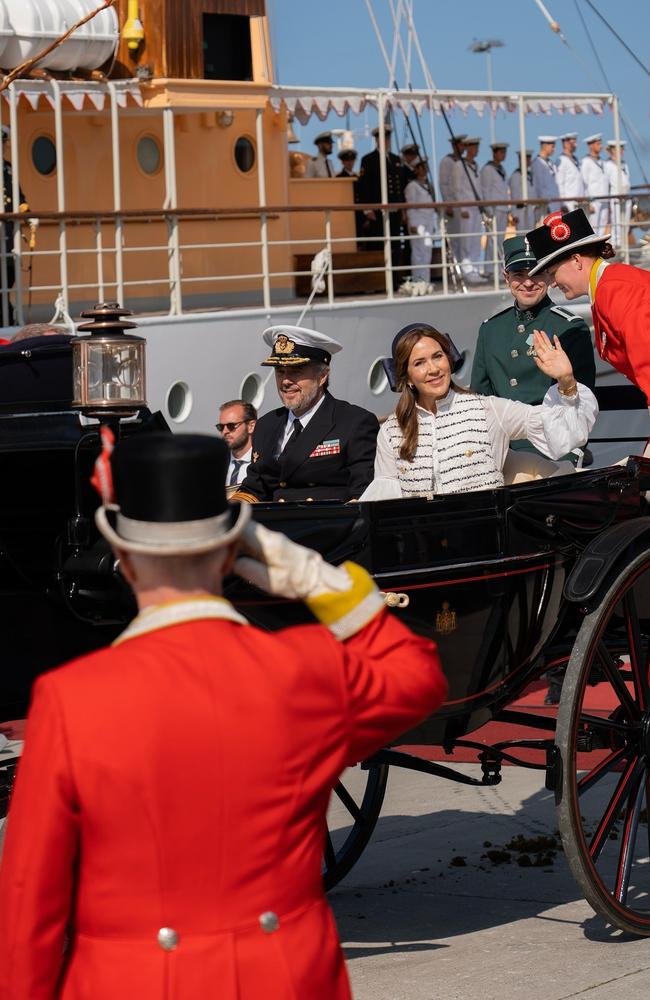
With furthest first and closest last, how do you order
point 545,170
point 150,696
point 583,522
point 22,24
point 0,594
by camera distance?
1. point 545,170
2. point 22,24
3. point 583,522
4. point 0,594
5. point 150,696

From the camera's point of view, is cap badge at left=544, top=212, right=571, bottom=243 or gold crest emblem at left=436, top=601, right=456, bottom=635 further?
cap badge at left=544, top=212, right=571, bottom=243

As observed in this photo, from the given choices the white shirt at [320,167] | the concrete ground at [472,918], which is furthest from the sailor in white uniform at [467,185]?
the concrete ground at [472,918]

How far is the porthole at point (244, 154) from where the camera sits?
18.5 m

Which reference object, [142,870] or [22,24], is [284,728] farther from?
[22,24]

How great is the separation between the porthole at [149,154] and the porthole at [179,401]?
427 centimetres

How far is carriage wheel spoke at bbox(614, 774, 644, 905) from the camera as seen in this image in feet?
14.2

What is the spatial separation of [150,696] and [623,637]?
2809 mm

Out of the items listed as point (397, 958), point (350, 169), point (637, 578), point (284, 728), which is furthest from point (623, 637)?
point (350, 169)

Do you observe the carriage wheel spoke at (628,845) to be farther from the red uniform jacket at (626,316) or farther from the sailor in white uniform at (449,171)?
the sailor in white uniform at (449,171)

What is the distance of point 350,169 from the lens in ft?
65.0

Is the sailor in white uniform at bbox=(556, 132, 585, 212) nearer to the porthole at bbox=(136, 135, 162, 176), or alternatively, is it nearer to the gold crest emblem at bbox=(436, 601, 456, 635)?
the porthole at bbox=(136, 135, 162, 176)

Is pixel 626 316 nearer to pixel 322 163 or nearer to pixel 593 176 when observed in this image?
pixel 322 163

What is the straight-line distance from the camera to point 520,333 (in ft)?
22.2

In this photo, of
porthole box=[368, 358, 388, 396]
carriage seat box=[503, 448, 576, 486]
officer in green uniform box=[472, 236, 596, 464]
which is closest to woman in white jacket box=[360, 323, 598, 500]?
carriage seat box=[503, 448, 576, 486]
